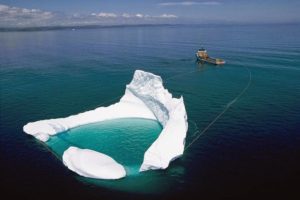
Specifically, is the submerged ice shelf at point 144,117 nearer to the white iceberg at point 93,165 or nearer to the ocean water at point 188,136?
the white iceberg at point 93,165

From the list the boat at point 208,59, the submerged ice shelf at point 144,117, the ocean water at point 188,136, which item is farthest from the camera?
the boat at point 208,59

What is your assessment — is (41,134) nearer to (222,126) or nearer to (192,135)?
(192,135)

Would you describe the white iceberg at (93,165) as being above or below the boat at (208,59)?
below

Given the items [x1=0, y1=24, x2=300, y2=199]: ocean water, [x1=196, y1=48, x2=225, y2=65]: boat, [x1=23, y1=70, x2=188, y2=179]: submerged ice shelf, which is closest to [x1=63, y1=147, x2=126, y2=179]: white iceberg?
[x1=23, y1=70, x2=188, y2=179]: submerged ice shelf

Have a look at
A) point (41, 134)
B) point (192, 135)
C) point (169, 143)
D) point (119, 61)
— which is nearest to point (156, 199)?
point (169, 143)

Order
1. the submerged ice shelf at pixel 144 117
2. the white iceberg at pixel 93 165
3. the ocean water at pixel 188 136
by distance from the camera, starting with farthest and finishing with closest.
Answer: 1. the submerged ice shelf at pixel 144 117
2. the white iceberg at pixel 93 165
3. the ocean water at pixel 188 136

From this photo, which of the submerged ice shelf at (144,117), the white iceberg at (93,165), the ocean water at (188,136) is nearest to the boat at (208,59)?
the ocean water at (188,136)

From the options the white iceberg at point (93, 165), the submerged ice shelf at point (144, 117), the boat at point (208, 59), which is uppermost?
the boat at point (208, 59)

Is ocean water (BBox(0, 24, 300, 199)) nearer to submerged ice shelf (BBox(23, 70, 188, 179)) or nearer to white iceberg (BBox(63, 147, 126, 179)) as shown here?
white iceberg (BBox(63, 147, 126, 179))
